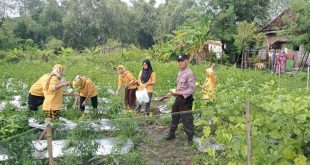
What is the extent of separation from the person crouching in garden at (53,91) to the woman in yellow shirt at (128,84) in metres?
2.19

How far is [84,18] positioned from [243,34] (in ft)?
70.8

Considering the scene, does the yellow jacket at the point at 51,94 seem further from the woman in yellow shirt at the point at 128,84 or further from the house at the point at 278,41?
the house at the point at 278,41

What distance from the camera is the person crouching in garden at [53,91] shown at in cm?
582

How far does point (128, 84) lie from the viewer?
8.06m

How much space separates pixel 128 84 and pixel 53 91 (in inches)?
95.6

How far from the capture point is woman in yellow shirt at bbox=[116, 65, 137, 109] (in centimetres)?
806

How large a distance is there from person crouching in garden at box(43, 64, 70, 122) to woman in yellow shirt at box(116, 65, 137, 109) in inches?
86.4

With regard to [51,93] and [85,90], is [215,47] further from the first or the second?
[51,93]

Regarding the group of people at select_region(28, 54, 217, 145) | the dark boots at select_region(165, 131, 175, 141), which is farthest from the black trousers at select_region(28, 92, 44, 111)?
the dark boots at select_region(165, 131, 175, 141)

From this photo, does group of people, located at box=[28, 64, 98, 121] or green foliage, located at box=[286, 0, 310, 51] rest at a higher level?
green foliage, located at box=[286, 0, 310, 51]

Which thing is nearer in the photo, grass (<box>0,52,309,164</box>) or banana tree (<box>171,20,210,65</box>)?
grass (<box>0,52,309,164</box>)

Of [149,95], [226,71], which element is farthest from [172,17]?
[149,95]

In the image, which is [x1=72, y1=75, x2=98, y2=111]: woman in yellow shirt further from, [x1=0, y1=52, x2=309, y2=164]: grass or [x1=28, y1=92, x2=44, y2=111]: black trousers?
[x1=28, y1=92, x2=44, y2=111]: black trousers

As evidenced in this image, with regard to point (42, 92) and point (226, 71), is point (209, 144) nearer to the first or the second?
point (42, 92)
